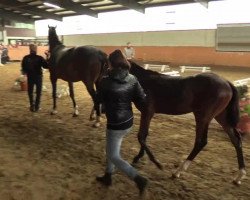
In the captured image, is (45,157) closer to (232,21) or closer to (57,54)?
(57,54)

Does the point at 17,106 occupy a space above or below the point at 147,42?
below

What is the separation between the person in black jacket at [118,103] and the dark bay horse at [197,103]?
0.75 m

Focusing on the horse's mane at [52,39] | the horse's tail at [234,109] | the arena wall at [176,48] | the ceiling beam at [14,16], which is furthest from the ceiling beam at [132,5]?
the horse's tail at [234,109]

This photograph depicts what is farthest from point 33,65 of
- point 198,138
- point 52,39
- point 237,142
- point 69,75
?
point 237,142

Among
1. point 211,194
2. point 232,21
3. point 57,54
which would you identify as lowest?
point 211,194

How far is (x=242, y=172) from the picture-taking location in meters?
4.22

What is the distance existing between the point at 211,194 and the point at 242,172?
0.68 metres

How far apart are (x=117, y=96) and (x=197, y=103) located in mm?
1332

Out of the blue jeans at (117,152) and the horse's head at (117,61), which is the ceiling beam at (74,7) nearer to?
the horse's head at (117,61)

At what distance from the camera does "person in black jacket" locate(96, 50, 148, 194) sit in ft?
11.4

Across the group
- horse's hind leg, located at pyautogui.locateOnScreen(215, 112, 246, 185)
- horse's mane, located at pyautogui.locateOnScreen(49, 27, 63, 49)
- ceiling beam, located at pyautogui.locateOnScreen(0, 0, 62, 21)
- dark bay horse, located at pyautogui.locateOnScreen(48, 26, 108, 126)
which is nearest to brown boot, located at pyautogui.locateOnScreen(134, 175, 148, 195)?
horse's hind leg, located at pyautogui.locateOnScreen(215, 112, 246, 185)

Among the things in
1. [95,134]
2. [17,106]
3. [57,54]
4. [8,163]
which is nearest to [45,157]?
[8,163]

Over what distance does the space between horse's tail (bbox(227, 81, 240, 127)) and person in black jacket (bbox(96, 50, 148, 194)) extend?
150 centimetres

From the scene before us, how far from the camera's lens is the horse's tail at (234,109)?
4.25 metres
